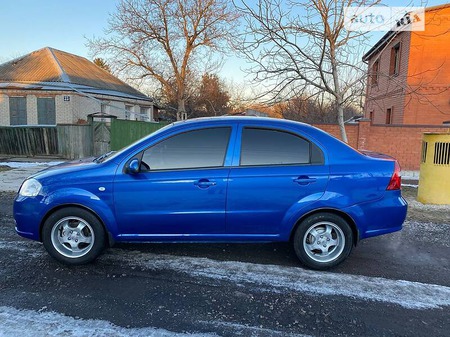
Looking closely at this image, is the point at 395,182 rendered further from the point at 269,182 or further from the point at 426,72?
the point at 426,72

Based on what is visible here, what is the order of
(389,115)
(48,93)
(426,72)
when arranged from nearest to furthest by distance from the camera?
(426,72) → (389,115) → (48,93)

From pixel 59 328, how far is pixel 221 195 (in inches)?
75.8

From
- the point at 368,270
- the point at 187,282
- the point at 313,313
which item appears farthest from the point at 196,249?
the point at 368,270

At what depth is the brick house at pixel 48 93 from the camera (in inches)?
719

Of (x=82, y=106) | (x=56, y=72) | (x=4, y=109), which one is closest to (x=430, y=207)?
(x=82, y=106)

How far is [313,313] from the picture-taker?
2889 mm

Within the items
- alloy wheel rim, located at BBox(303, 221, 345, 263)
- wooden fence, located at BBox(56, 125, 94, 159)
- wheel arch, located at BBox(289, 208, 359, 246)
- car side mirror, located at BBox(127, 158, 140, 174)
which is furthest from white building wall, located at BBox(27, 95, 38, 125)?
alloy wheel rim, located at BBox(303, 221, 345, 263)

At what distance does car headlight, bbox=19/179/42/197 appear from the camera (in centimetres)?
368

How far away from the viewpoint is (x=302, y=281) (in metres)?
3.48

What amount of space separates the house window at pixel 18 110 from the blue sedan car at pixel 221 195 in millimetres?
17890

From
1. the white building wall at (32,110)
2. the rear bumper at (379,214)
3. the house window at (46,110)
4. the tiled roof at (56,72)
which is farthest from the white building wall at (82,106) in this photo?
the rear bumper at (379,214)

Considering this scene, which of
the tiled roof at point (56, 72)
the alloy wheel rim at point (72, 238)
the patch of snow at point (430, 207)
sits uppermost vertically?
the tiled roof at point (56, 72)

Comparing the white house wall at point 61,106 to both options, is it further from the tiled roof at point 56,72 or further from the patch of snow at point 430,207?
the patch of snow at point 430,207

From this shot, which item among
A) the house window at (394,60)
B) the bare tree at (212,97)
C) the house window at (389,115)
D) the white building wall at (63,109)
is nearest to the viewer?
the house window at (394,60)
